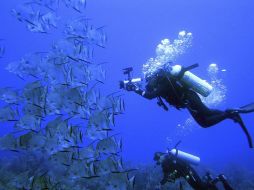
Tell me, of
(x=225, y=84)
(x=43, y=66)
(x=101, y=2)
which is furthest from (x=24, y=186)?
(x=225, y=84)

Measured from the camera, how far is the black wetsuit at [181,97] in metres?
6.75

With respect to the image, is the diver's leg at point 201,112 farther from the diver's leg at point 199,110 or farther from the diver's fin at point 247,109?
the diver's fin at point 247,109

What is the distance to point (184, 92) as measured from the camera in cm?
690

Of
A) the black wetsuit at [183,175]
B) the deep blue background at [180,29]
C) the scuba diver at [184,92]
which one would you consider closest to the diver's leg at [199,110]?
the scuba diver at [184,92]

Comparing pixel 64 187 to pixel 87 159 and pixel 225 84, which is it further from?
pixel 225 84

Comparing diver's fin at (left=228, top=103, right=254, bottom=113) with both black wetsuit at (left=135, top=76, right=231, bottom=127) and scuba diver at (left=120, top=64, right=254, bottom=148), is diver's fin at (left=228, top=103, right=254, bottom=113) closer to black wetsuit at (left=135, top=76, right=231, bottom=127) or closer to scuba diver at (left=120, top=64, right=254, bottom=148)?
scuba diver at (left=120, top=64, right=254, bottom=148)

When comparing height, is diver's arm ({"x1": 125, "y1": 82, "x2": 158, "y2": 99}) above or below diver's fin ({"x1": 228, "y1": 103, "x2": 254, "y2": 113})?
above

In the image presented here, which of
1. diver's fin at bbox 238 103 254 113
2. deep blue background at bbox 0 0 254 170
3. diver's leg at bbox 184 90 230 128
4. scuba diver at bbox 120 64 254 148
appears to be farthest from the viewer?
deep blue background at bbox 0 0 254 170

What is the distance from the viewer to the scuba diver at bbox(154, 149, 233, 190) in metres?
6.70

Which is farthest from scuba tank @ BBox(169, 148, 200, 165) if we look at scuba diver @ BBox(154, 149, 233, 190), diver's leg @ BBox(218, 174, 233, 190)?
diver's leg @ BBox(218, 174, 233, 190)

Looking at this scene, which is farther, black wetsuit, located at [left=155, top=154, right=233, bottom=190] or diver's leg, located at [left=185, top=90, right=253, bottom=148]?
diver's leg, located at [left=185, top=90, right=253, bottom=148]

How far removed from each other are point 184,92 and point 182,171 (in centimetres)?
154

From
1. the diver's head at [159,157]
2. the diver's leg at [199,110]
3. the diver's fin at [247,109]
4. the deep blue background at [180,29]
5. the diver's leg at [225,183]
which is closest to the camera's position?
the diver's leg at [225,183]

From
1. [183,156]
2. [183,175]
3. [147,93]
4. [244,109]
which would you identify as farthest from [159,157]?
[244,109]
